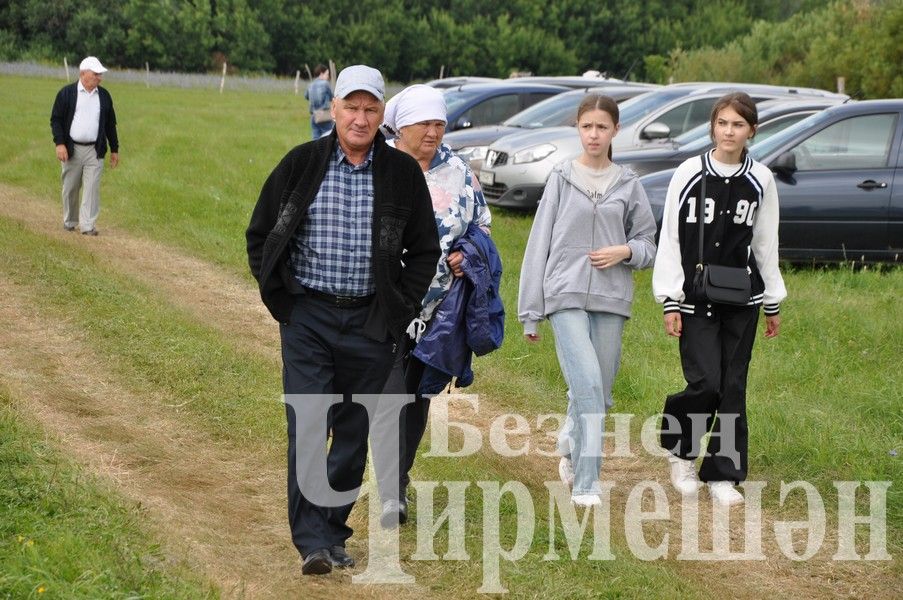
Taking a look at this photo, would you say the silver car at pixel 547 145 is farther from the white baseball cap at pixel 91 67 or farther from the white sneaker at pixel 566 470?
the white sneaker at pixel 566 470

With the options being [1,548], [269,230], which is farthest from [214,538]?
[269,230]

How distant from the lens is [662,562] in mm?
5352

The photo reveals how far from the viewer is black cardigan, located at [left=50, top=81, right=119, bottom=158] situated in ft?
42.9

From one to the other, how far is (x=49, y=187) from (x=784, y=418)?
1212cm

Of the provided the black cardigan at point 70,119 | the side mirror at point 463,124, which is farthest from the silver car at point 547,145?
the black cardigan at point 70,119

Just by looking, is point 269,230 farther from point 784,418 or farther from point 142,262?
point 142,262

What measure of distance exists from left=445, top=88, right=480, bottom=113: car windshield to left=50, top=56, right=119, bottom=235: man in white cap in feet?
22.5

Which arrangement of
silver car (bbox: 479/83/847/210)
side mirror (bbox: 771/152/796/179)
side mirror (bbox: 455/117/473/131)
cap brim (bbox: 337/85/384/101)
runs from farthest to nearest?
side mirror (bbox: 455/117/473/131) → silver car (bbox: 479/83/847/210) → side mirror (bbox: 771/152/796/179) → cap brim (bbox: 337/85/384/101)

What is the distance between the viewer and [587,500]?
5871mm

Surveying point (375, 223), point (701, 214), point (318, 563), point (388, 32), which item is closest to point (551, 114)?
point (701, 214)

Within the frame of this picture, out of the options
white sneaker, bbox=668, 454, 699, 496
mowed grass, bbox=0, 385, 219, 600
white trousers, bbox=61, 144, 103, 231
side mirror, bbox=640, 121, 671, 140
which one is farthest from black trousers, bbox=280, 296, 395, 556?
side mirror, bbox=640, 121, 671, 140

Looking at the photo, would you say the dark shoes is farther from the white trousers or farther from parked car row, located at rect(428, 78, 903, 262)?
the white trousers

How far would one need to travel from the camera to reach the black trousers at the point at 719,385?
5859mm

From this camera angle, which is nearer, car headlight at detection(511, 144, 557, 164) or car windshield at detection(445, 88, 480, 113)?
car headlight at detection(511, 144, 557, 164)
